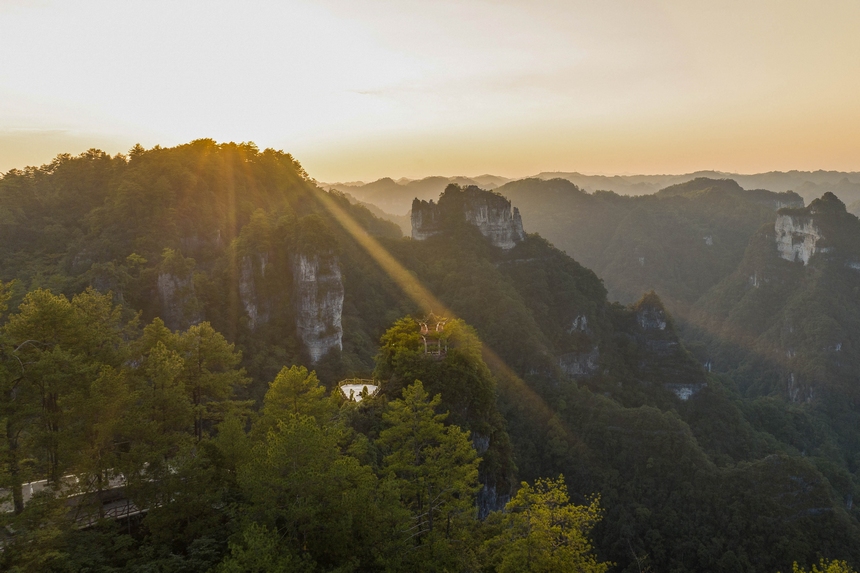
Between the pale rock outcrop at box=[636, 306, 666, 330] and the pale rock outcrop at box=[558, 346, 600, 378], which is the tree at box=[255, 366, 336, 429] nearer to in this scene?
the pale rock outcrop at box=[558, 346, 600, 378]

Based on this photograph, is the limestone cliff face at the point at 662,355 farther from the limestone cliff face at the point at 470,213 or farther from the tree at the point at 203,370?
the tree at the point at 203,370

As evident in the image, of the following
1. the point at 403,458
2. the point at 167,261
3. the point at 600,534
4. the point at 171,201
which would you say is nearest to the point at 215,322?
the point at 167,261

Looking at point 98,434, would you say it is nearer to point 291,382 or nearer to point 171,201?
point 291,382

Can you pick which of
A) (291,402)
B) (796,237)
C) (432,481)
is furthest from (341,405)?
(796,237)

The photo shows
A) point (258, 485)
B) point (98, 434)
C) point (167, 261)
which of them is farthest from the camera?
point (167, 261)

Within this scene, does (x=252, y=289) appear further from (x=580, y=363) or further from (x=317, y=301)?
(x=580, y=363)

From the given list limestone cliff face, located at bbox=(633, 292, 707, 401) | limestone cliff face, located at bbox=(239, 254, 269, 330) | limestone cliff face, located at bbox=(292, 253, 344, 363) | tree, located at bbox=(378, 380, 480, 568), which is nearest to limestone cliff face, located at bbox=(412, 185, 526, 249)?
limestone cliff face, located at bbox=(633, 292, 707, 401)
